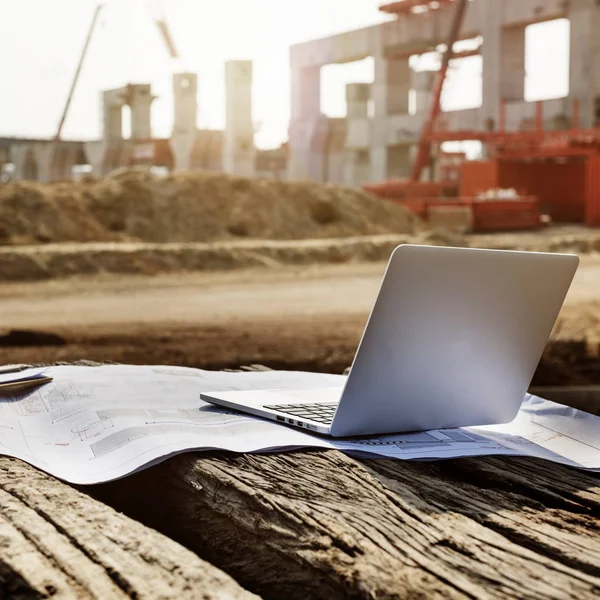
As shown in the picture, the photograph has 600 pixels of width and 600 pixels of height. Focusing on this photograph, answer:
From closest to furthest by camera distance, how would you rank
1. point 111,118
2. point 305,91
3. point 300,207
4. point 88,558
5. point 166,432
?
point 88,558 → point 166,432 → point 300,207 → point 111,118 → point 305,91

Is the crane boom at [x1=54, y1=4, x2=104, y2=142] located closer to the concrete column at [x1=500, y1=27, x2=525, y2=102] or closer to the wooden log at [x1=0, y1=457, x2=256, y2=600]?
the concrete column at [x1=500, y1=27, x2=525, y2=102]

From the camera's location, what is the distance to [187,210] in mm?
17094

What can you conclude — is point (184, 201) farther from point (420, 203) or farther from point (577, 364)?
point (577, 364)

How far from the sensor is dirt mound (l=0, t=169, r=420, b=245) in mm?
15773

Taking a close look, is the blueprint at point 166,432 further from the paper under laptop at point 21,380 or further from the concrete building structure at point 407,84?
the concrete building structure at point 407,84

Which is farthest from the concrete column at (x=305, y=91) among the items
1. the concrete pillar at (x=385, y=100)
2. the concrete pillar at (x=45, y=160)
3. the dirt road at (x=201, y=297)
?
the dirt road at (x=201, y=297)

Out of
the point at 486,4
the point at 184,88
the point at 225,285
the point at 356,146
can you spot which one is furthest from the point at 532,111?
the point at 225,285

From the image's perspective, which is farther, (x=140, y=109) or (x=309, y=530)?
(x=140, y=109)

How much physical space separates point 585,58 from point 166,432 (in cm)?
2664

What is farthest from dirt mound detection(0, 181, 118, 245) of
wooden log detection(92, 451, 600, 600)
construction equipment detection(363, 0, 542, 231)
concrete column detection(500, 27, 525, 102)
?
concrete column detection(500, 27, 525, 102)

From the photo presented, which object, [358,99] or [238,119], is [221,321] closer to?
[238,119]

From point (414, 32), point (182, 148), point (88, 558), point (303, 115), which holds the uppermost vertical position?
point (414, 32)

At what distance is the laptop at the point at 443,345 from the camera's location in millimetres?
1613

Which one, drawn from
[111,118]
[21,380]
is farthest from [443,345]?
[111,118]
